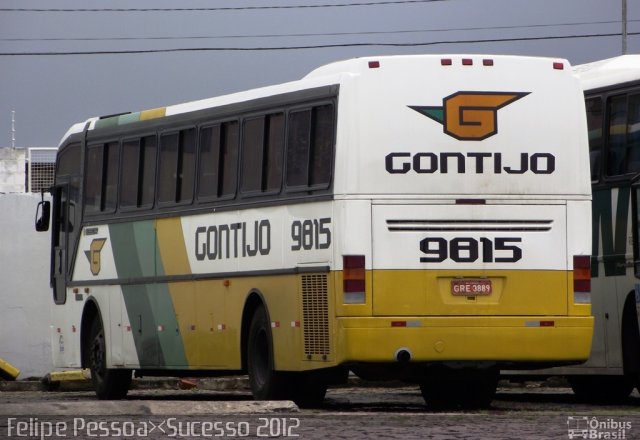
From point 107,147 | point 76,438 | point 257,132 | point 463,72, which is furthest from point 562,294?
point 107,147

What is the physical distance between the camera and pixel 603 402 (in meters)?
20.6

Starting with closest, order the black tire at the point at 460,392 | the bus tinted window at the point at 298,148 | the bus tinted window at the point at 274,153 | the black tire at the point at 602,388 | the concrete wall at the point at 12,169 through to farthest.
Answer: the bus tinted window at the point at 298,148 < the bus tinted window at the point at 274,153 < the black tire at the point at 460,392 < the black tire at the point at 602,388 < the concrete wall at the point at 12,169

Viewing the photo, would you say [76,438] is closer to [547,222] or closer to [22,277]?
[547,222]

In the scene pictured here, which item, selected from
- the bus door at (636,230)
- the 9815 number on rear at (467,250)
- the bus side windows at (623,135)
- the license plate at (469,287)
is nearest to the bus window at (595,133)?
the bus side windows at (623,135)

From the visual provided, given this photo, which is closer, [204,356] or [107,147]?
[204,356]

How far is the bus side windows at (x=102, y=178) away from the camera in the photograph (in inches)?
851

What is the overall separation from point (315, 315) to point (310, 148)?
5.27 ft

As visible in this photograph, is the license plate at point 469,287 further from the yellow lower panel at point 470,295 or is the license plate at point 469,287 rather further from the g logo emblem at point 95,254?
the g logo emblem at point 95,254

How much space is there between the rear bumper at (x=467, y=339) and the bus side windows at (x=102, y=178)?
20.1 ft

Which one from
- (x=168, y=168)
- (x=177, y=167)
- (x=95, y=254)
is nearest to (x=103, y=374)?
(x=95, y=254)

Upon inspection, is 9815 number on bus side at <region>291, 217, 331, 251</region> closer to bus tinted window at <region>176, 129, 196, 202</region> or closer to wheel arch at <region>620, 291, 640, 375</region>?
bus tinted window at <region>176, 129, 196, 202</region>

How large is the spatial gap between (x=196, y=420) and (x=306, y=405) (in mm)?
3951

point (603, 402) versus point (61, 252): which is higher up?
point (61, 252)

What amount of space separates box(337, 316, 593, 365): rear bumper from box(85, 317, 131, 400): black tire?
6124 mm
